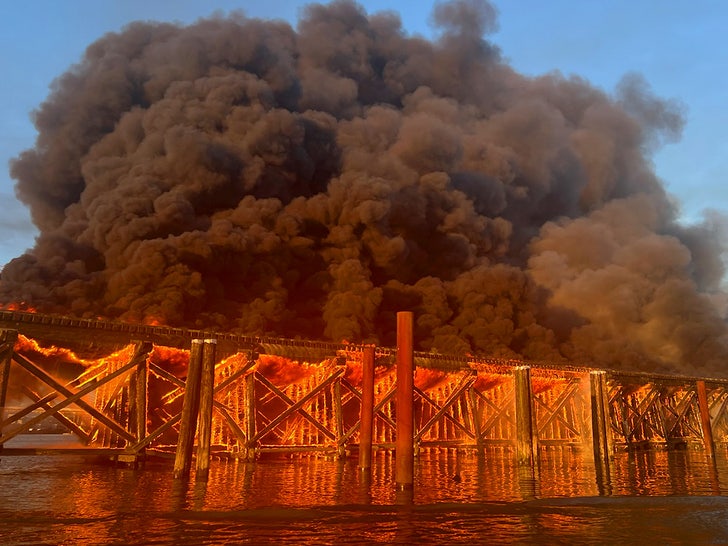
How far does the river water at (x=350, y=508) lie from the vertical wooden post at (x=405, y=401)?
1.84 feet

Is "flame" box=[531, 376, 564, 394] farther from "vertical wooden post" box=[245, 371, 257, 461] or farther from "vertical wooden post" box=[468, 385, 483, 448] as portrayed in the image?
"vertical wooden post" box=[245, 371, 257, 461]

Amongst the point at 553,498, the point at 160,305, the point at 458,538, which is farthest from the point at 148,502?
the point at 160,305

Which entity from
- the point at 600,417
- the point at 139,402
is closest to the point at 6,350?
the point at 139,402

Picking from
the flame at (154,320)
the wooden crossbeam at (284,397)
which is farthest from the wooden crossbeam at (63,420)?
the flame at (154,320)

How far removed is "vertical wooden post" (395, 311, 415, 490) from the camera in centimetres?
1212

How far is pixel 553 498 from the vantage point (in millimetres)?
11984

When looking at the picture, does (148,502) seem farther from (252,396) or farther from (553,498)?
(252,396)

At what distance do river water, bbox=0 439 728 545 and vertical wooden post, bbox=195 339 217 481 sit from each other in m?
0.51

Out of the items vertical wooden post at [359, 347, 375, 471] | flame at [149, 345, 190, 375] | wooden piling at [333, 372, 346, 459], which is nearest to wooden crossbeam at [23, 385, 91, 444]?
flame at [149, 345, 190, 375]

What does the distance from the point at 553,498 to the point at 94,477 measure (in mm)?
11227

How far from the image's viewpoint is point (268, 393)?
24.0 meters

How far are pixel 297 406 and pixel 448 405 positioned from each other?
689 cm

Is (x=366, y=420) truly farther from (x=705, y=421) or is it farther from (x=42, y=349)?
(x=705, y=421)

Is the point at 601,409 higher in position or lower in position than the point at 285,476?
higher
